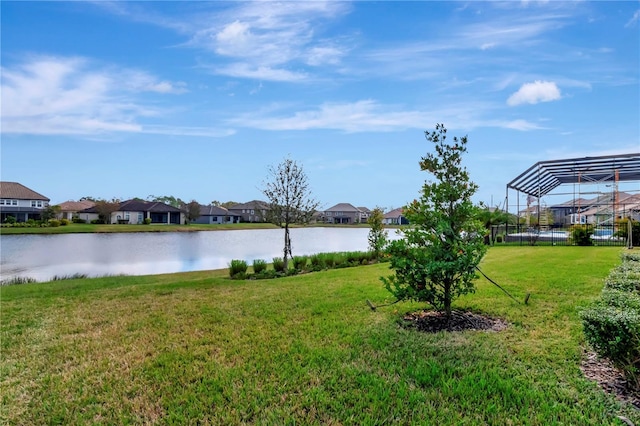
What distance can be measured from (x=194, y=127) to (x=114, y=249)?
391 inches

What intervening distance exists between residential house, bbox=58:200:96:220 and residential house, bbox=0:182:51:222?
3373 mm

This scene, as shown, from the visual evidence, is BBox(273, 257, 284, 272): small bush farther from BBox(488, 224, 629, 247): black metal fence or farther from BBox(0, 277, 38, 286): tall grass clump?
BBox(488, 224, 629, 247): black metal fence

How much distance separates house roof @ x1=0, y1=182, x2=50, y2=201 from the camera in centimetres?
4469

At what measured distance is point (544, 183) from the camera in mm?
22984

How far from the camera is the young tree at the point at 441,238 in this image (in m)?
4.27

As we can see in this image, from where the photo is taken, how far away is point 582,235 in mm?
17781

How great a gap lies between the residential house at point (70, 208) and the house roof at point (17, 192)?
3.44 meters

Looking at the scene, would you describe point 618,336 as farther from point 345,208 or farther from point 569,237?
point 345,208

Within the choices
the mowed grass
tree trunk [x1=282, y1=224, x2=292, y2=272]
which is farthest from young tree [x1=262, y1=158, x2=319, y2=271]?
the mowed grass

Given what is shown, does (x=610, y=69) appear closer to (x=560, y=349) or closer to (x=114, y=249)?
(x=560, y=349)

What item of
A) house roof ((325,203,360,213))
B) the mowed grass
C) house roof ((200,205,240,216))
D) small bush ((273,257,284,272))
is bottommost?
small bush ((273,257,284,272))

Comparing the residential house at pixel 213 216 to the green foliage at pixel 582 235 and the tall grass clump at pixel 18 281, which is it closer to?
the tall grass clump at pixel 18 281

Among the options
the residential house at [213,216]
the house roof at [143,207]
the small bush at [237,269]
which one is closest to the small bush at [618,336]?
the small bush at [237,269]

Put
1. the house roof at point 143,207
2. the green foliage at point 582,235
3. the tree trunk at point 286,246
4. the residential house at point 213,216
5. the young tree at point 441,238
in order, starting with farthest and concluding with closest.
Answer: the residential house at point 213,216 → the house roof at point 143,207 → the green foliage at point 582,235 → the tree trunk at point 286,246 → the young tree at point 441,238
